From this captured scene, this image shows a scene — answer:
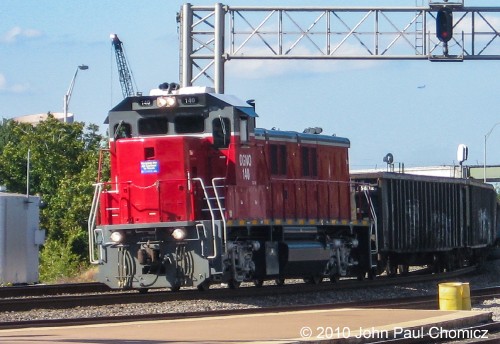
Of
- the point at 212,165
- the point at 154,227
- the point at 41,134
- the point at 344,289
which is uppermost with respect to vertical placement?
the point at 41,134

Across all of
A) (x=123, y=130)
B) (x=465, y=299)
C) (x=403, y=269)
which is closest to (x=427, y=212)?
(x=403, y=269)

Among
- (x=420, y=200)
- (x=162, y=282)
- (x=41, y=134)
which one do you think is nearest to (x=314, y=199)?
(x=162, y=282)

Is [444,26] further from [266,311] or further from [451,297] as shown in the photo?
[266,311]

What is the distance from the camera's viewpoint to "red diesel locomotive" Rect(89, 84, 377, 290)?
19.1 meters

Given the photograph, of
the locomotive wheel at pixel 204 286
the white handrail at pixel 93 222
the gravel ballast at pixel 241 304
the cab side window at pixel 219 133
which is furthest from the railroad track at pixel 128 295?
the cab side window at pixel 219 133

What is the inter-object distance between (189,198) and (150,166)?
3.38 ft

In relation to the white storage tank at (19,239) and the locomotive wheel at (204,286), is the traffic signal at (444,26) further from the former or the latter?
the white storage tank at (19,239)

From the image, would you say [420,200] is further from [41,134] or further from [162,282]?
[41,134]

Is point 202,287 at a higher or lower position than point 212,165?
lower

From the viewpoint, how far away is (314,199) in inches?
932

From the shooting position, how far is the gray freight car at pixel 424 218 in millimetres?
27938

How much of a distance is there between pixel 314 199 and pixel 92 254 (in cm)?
628

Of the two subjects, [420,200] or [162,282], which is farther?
[420,200]

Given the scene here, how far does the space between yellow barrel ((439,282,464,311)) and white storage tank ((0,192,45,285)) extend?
18075mm
